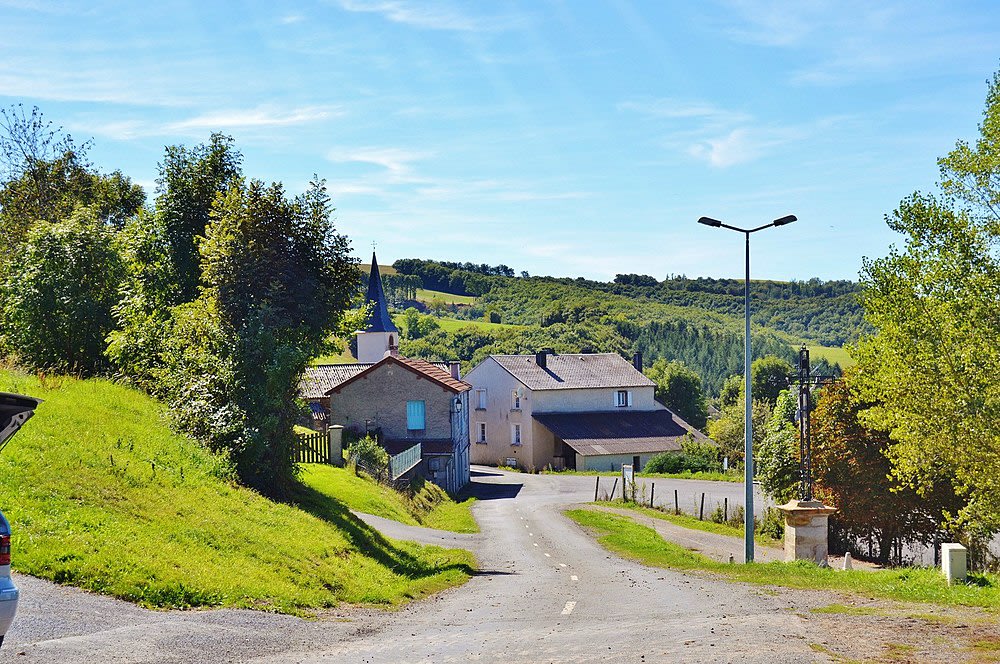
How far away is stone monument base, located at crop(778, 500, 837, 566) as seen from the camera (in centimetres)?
2193

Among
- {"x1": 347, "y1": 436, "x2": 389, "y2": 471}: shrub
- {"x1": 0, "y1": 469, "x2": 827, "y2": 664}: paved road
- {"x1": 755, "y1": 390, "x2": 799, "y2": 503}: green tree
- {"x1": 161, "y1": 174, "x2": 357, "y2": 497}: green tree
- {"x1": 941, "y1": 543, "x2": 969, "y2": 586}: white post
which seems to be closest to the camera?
{"x1": 0, "y1": 469, "x2": 827, "y2": 664}: paved road

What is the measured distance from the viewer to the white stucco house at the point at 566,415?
206ft

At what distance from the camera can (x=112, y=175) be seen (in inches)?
1582

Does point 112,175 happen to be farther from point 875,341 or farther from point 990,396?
point 990,396

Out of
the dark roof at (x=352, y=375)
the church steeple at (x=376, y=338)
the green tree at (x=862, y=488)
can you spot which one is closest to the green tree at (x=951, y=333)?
the green tree at (x=862, y=488)

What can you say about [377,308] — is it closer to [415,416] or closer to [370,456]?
[415,416]

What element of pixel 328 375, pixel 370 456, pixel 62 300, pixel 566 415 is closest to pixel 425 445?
pixel 370 456

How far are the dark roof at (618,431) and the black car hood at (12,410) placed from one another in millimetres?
54011

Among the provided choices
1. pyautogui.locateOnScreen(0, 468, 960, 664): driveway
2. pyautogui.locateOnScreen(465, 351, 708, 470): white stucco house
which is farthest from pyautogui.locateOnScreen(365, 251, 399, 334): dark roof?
pyautogui.locateOnScreen(0, 468, 960, 664): driveway

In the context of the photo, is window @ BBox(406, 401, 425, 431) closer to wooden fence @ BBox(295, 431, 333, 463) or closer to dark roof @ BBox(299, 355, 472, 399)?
dark roof @ BBox(299, 355, 472, 399)

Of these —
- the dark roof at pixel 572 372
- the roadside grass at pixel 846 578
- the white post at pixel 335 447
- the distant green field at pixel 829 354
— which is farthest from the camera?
the distant green field at pixel 829 354

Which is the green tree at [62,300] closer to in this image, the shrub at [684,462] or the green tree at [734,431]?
the shrub at [684,462]

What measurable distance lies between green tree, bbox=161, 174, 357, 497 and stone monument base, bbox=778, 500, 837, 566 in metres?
12.0

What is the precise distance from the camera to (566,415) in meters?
67.0
